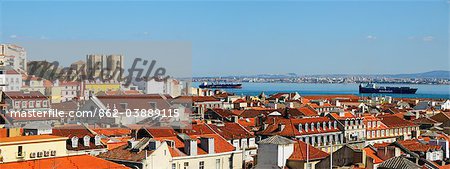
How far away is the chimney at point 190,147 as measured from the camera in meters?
27.9

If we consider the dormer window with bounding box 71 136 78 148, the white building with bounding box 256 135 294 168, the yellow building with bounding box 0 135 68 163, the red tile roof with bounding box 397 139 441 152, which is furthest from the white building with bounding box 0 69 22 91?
the white building with bounding box 256 135 294 168

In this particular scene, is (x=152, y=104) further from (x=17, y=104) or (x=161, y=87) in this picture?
(x=161, y=87)

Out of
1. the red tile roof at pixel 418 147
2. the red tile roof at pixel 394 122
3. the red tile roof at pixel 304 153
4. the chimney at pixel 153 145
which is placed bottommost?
the red tile roof at pixel 394 122

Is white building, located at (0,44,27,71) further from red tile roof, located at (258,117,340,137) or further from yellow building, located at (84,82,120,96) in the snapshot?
red tile roof, located at (258,117,340,137)

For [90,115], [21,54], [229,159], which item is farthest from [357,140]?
[21,54]

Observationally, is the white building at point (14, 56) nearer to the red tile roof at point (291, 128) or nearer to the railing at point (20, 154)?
the red tile roof at point (291, 128)

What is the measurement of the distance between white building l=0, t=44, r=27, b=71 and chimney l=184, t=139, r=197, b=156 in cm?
6045

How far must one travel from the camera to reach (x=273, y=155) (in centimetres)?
2758

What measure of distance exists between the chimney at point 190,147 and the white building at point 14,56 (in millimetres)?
60450

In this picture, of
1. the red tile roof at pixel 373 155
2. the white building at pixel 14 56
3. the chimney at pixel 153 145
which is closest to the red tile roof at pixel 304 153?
the red tile roof at pixel 373 155

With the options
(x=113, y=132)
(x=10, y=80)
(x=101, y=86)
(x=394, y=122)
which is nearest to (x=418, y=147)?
(x=113, y=132)

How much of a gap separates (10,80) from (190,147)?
4847cm

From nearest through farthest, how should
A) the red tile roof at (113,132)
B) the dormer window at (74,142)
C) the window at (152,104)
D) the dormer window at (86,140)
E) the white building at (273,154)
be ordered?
the white building at (273,154) → the dormer window at (74,142) → the dormer window at (86,140) → the red tile roof at (113,132) → the window at (152,104)

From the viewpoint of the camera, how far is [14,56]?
90188mm
